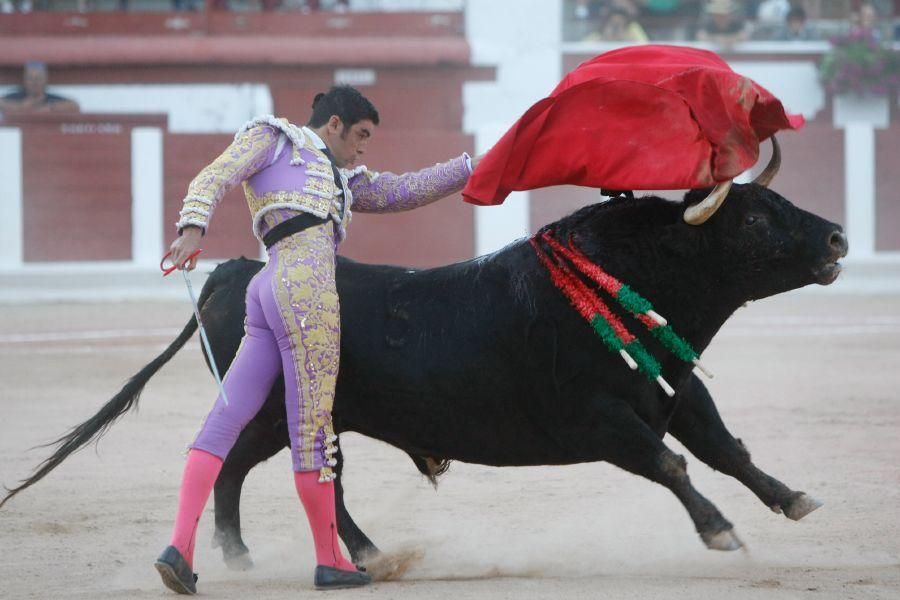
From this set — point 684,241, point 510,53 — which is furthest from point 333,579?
point 510,53

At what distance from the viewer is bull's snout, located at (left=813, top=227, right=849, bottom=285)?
308 cm

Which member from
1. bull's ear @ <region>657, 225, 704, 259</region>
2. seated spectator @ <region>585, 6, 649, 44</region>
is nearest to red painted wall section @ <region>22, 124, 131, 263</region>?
seated spectator @ <region>585, 6, 649, 44</region>

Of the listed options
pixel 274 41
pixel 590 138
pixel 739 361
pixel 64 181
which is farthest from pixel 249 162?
pixel 274 41

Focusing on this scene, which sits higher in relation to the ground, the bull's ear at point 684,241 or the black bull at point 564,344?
the bull's ear at point 684,241

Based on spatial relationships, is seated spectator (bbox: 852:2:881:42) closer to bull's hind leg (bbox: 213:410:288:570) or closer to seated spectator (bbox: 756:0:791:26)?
seated spectator (bbox: 756:0:791:26)

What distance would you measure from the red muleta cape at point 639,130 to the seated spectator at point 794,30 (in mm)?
10739

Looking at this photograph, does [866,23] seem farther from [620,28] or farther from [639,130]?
[639,130]

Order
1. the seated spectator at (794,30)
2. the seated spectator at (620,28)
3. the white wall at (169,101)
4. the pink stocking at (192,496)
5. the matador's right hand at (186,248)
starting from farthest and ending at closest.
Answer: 1. the seated spectator at (794,30)
2. the seated spectator at (620,28)
3. the white wall at (169,101)
4. the pink stocking at (192,496)
5. the matador's right hand at (186,248)

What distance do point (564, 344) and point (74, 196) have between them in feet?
31.5

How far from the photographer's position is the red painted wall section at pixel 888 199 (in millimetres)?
13031

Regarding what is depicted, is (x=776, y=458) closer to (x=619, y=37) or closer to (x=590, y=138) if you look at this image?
(x=590, y=138)

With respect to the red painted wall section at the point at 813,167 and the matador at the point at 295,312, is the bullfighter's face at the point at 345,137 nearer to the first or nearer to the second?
the matador at the point at 295,312

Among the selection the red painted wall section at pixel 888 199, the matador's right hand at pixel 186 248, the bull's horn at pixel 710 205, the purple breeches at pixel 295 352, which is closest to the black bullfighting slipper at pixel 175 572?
the purple breeches at pixel 295 352

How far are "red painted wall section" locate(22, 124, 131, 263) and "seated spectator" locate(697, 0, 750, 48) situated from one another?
215 inches
